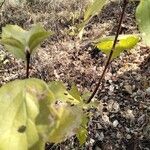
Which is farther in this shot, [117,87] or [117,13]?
[117,13]

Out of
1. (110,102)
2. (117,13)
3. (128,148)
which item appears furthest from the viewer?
(117,13)

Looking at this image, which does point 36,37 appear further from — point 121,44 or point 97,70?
point 97,70

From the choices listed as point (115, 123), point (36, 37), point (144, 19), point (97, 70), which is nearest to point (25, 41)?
point (36, 37)

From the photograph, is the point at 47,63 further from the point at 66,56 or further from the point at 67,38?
the point at 67,38

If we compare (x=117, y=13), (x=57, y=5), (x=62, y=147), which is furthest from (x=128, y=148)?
(x=57, y=5)

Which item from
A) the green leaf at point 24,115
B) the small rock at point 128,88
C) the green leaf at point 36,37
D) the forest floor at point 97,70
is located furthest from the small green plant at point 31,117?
the small rock at point 128,88

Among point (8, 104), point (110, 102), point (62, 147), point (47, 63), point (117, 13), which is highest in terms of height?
point (117, 13)

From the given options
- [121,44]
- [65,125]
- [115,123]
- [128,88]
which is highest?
[121,44]
